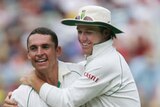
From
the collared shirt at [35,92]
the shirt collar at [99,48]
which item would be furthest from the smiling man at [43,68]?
the shirt collar at [99,48]

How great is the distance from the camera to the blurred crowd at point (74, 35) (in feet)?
23.9

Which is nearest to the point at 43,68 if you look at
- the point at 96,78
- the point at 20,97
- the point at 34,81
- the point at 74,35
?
the point at 34,81

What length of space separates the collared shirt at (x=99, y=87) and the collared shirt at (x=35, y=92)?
0.08 meters

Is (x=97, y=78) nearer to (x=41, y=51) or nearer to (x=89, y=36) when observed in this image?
(x=89, y=36)

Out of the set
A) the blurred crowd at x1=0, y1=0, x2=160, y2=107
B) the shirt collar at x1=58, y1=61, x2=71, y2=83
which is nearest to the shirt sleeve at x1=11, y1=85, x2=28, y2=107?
the shirt collar at x1=58, y1=61, x2=71, y2=83

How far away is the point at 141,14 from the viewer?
7.82 metres

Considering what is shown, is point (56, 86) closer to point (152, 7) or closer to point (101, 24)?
point (101, 24)

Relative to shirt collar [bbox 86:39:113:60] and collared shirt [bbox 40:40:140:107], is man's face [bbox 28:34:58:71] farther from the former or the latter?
shirt collar [bbox 86:39:113:60]

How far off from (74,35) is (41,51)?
3844 mm

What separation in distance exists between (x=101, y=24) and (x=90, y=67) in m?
0.31

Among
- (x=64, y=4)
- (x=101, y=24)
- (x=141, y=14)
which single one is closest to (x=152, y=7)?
(x=141, y=14)

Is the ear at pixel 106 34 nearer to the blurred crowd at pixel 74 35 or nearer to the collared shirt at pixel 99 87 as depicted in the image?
the collared shirt at pixel 99 87

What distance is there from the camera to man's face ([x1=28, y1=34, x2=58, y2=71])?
377 cm

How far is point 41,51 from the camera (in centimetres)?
377
